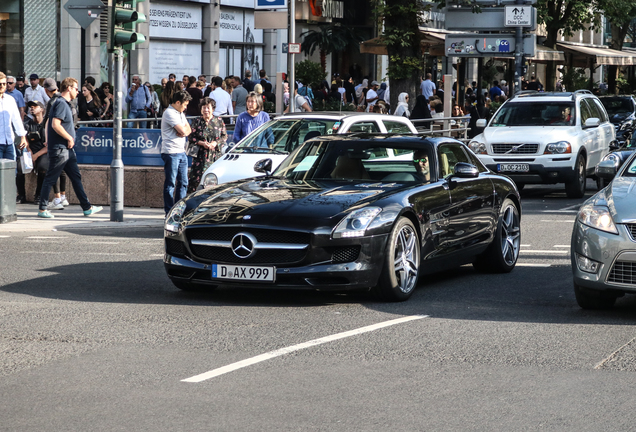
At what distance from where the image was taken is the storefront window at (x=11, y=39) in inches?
1163

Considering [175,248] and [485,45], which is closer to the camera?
[175,248]

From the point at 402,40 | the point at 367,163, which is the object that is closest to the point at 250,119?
the point at 367,163

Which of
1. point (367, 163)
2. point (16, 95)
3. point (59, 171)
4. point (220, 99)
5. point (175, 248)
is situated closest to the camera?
point (175, 248)

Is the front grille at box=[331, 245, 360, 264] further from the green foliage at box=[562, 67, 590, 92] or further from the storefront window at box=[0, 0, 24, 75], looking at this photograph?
the green foliage at box=[562, 67, 590, 92]

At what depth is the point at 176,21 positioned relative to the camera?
37781mm

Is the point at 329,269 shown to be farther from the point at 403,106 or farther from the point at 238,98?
the point at 238,98

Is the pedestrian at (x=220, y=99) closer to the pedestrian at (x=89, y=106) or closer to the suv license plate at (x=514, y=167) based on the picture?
the pedestrian at (x=89, y=106)

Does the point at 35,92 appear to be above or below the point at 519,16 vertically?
below

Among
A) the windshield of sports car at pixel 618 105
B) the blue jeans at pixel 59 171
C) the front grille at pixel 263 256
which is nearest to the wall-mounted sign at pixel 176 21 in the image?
the windshield of sports car at pixel 618 105

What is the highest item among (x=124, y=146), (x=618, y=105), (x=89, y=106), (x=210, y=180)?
(x=618, y=105)

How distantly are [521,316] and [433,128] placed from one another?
1922cm

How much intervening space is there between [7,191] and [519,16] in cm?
1627

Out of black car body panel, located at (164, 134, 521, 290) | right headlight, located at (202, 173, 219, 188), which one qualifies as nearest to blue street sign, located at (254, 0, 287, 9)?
right headlight, located at (202, 173, 219, 188)

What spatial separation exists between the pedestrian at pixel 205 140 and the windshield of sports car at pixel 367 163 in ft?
17.0
